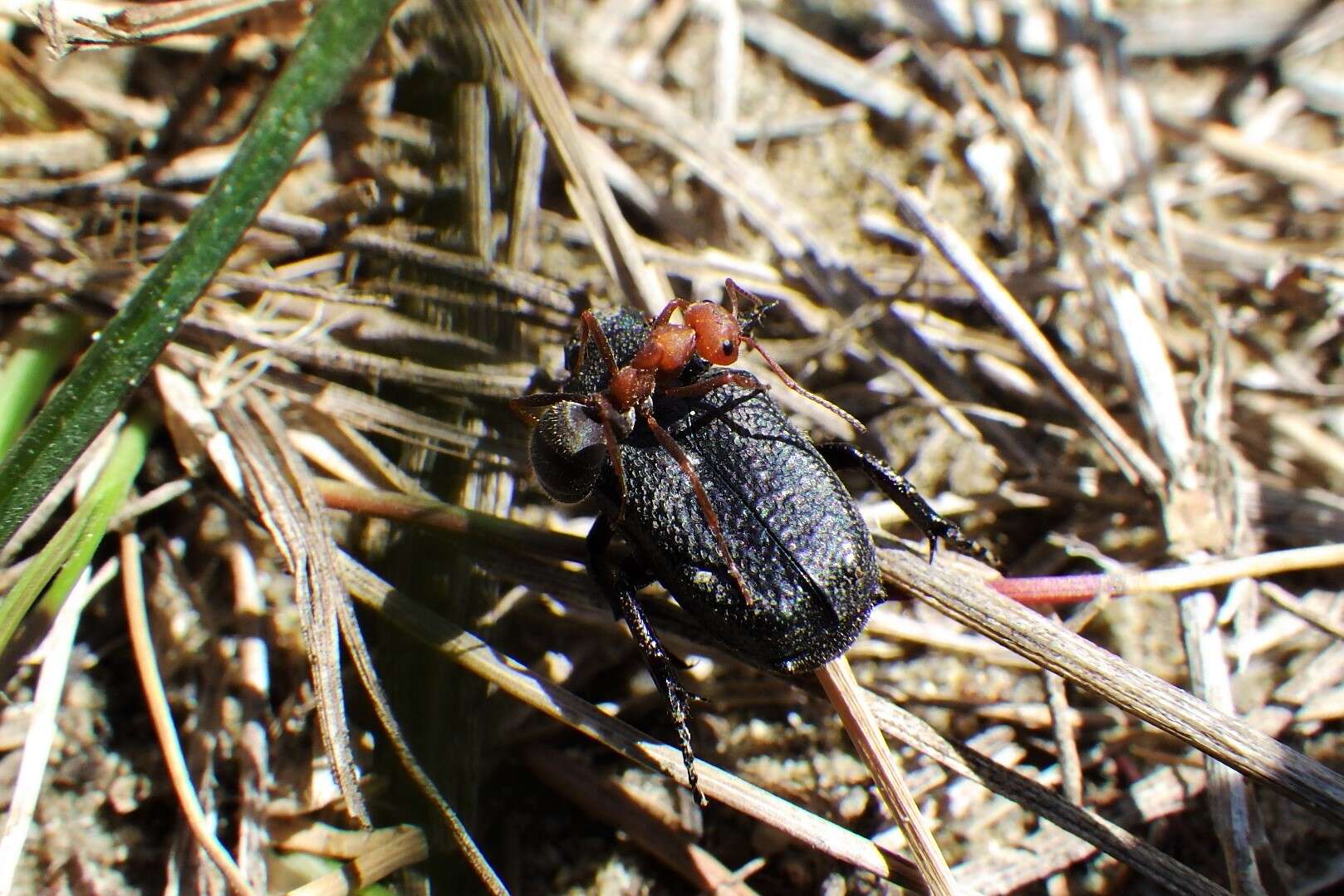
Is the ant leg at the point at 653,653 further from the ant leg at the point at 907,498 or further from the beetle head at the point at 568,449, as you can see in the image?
the ant leg at the point at 907,498

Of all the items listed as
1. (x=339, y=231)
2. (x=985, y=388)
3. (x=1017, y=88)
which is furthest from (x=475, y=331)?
(x=1017, y=88)

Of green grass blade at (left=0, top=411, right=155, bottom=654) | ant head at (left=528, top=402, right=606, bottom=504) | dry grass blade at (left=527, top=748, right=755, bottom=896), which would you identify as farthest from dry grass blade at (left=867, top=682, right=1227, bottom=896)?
green grass blade at (left=0, top=411, right=155, bottom=654)

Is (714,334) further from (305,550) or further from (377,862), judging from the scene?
(377,862)

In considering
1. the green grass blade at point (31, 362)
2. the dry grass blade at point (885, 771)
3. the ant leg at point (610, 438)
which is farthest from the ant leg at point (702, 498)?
the green grass blade at point (31, 362)

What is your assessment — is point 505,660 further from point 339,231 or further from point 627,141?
point 627,141

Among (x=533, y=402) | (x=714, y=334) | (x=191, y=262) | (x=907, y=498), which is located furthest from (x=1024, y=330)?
(x=191, y=262)

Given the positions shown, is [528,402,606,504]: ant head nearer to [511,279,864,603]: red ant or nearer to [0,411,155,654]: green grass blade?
[511,279,864,603]: red ant
